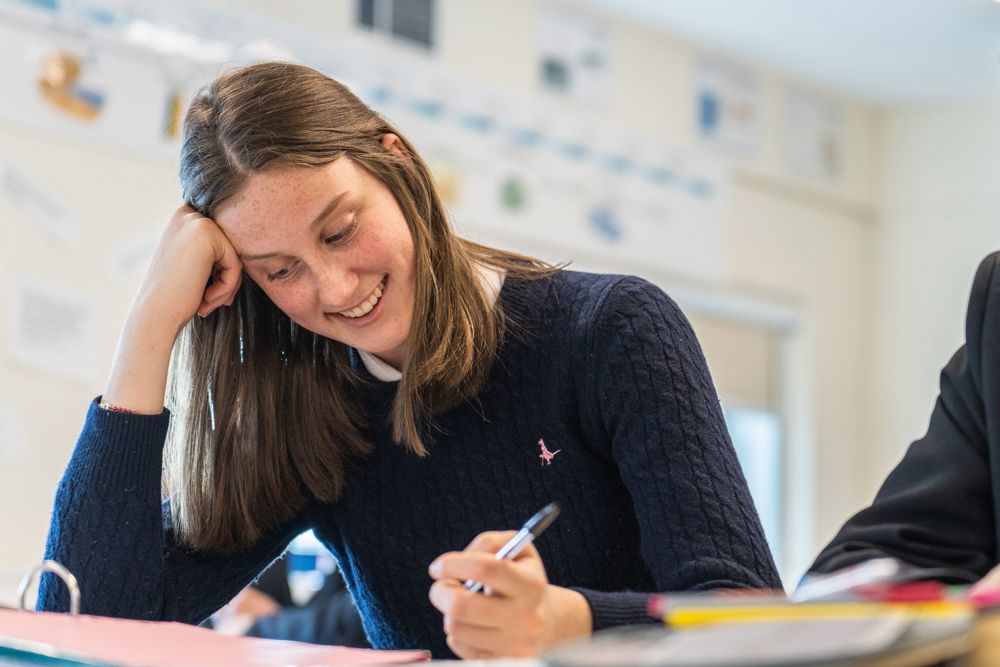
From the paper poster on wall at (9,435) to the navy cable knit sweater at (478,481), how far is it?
1625 mm

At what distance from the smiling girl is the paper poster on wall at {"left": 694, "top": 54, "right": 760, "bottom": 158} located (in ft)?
10.3

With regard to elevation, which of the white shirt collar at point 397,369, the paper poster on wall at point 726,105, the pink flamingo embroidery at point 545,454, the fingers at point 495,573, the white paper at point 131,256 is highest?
the fingers at point 495,573

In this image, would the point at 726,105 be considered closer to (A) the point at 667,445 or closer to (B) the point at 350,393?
(B) the point at 350,393

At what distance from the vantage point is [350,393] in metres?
1.31

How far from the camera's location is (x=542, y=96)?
3867 mm

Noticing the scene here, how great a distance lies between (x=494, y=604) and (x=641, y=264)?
11.2 ft

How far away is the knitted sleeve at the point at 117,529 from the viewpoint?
46.8 inches

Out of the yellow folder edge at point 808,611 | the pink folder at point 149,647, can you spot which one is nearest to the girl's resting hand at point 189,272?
the pink folder at point 149,647

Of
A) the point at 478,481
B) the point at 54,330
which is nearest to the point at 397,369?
the point at 478,481

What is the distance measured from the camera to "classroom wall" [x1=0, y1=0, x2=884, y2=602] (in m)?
2.77

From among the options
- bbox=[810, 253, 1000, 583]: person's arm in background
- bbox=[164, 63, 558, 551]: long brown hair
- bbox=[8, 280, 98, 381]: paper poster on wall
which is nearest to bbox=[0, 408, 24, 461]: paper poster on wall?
bbox=[8, 280, 98, 381]: paper poster on wall

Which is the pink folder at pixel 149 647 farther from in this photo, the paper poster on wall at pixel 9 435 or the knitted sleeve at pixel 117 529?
the paper poster on wall at pixel 9 435

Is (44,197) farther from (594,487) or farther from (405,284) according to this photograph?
(594,487)

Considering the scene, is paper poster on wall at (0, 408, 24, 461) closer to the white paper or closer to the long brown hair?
the white paper
